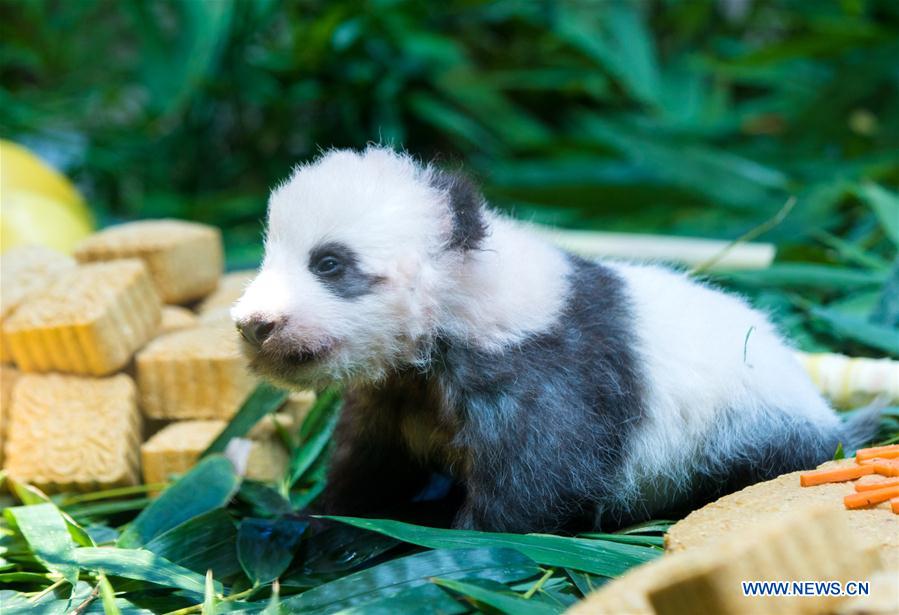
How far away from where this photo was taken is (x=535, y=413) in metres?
2.00

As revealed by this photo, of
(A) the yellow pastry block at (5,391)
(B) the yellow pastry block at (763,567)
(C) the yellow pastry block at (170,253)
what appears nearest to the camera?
(B) the yellow pastry block at (763,567)

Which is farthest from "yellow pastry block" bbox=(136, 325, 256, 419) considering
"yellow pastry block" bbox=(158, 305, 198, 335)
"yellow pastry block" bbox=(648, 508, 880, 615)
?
"yellow pastry block" bbox=(648, 508, 880, 615)

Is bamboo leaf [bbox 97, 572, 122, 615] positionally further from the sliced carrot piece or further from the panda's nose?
the sliced carrot piece

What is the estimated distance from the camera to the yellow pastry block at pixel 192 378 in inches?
107

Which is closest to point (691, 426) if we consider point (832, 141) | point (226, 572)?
point (226, 572)

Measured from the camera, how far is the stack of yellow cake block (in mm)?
2604

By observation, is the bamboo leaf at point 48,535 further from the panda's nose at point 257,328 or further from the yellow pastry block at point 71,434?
the panda's nose at point 257,328

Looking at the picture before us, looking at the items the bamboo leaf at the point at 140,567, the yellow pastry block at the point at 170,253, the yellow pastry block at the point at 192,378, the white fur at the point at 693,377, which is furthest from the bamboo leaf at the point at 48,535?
the white fur at the point at 693,377

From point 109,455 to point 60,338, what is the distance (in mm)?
345

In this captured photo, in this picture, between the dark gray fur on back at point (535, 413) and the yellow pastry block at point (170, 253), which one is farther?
the yellow pastry block at point (170, 253)

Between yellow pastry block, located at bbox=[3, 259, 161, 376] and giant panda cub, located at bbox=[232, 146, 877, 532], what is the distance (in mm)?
787

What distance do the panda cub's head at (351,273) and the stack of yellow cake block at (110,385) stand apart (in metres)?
0.59

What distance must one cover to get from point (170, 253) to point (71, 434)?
0.71 m

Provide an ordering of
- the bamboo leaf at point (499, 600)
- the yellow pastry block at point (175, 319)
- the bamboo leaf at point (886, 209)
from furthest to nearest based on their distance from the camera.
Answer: the bamboo leaf at point (886, 209), the yellow pastry block at point (175, 319), the bamboo leaf at point (499, 600)
